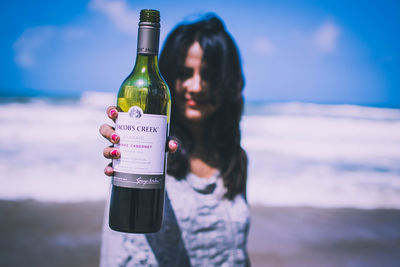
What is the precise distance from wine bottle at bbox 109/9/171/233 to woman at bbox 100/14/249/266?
0.55 metres

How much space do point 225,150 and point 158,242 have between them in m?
0.82

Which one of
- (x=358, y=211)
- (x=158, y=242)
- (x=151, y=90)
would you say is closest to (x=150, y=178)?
(x=151, y=90)

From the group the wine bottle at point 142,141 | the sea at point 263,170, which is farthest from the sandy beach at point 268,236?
the wine bottle at point 142,141

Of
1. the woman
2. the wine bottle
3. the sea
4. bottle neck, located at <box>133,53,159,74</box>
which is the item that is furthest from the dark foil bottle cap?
the sea

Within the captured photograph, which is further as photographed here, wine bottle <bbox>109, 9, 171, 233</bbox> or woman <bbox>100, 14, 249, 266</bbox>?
woman <bbox>100, 14, 249, 266</bbox>

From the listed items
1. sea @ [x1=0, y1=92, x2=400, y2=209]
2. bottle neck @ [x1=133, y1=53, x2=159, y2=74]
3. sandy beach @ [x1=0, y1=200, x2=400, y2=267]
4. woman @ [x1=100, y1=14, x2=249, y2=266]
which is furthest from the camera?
sea @ [x1=0, y1=92, x2=400, y2=209]

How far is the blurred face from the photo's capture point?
219 cm

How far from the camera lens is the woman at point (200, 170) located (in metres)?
1.96

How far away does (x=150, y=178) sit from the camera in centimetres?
129

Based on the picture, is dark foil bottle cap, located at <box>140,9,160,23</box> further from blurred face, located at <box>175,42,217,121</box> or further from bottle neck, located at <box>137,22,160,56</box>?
blurred face, located at <box>175,42,217,121</box>

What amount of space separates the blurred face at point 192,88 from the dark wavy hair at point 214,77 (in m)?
0.03

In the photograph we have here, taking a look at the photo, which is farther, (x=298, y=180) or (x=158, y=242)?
(x=298, y=180)

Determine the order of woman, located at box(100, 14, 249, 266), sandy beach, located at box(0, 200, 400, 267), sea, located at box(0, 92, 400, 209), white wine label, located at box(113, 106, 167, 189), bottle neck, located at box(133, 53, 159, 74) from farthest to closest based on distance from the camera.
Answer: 1. sea, located at box(0, 92, 400, 209)
2. sandy beach, located at box(0, 200, 400, 267)
3. woman, located at box(100, 14, 249, 266)
4. bottle neck, located at box(133, 53, 159, 74)
5. white wine label, located at box(113, 106, 167, 189)

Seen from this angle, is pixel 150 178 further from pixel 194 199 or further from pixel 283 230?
pixel 283 230
